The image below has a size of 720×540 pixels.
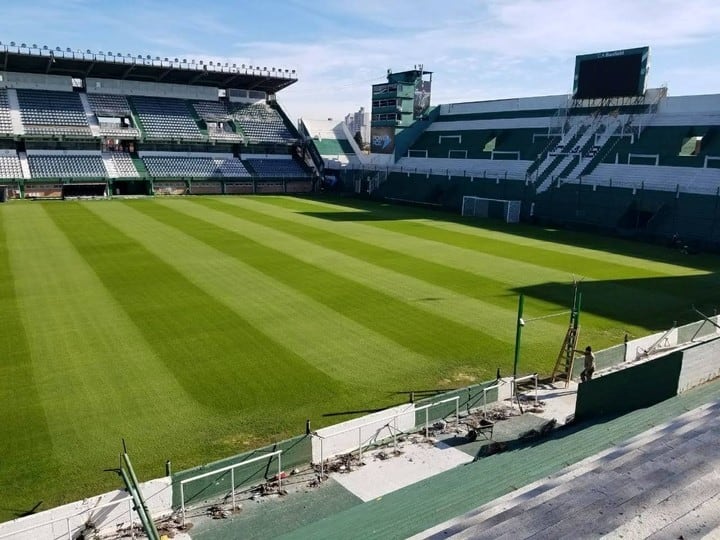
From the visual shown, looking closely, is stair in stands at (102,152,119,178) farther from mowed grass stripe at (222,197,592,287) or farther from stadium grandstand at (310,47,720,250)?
stadium grandstand at (310,47,720,250)

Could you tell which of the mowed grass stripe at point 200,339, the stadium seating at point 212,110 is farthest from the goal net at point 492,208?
the stadium seating at point 212,110

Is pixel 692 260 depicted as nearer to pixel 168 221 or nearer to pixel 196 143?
pixel 168 221

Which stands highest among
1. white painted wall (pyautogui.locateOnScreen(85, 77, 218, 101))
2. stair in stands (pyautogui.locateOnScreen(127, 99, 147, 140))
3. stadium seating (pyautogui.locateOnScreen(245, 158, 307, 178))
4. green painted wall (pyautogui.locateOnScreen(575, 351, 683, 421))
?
white painted wall (pyautogui.locateOnScreen(85, 77, 218, 101))

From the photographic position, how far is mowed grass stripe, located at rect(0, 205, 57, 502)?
9.93m

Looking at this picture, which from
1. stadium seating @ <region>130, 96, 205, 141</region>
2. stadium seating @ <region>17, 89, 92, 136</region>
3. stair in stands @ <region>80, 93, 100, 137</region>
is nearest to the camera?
stadium seating @ <region>17, 89, 92, 136</region>

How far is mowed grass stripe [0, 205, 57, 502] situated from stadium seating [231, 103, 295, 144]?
1947 inches

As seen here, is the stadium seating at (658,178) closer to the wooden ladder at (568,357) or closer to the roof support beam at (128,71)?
the wooden ladder at (568,357)

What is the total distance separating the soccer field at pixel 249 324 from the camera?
11578mm

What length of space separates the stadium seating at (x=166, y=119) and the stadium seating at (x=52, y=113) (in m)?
5.83

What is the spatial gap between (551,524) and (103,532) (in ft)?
21.3

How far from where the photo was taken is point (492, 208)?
1869 inches

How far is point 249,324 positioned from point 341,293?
4.68 meters

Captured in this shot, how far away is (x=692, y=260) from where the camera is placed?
30.7 m

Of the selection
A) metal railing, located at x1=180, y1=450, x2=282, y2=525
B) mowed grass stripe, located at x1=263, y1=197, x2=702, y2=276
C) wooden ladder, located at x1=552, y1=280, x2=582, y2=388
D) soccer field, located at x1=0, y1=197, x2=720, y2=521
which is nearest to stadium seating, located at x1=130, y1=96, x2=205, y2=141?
mowed grass stripe, located at x1=263, y1=197, x2=702, y2=276
